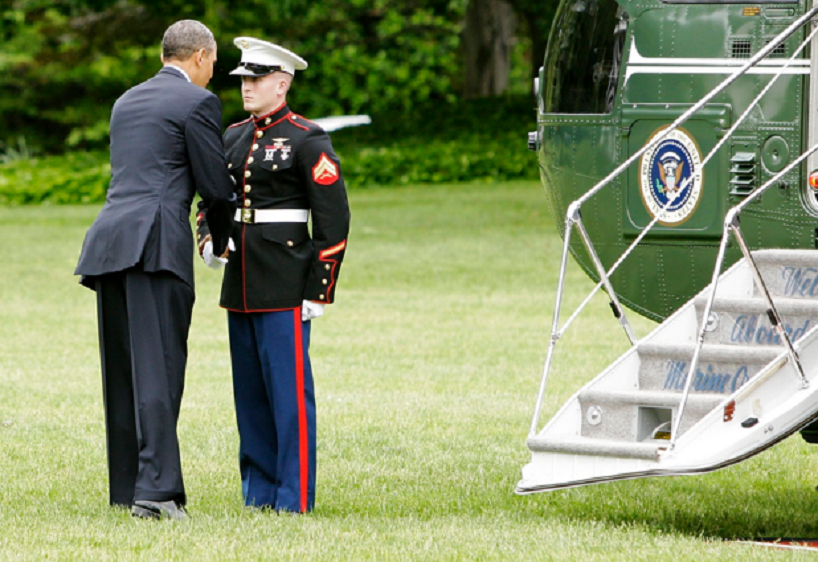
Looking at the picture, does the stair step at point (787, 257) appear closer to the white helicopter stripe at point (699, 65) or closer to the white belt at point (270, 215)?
the white helicopter stripe at point (699, 65)

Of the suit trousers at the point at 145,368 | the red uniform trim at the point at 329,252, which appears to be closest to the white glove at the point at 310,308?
the red uniform trim at the point at 329,252

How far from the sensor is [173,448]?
17.5ft

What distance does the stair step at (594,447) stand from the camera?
4.88 m

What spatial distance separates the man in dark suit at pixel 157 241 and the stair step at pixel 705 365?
179 centimetres

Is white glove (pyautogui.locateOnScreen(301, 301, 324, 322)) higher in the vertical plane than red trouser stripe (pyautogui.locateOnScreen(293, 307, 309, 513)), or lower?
higher

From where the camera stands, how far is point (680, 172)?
658 centimetres

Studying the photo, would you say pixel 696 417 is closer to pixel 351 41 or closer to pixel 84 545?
pixel 84 545

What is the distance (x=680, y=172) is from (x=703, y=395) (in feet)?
5.19

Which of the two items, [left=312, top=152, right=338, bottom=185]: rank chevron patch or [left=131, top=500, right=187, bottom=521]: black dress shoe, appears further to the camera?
[left=312, top=152, right=338, bottom=185]: rank chevron patch

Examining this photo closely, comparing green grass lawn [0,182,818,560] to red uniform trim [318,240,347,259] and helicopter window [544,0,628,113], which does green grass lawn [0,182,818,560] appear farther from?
helicopter window [544,0,628,113]

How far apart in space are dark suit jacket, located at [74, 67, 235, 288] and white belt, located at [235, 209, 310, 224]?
0.44ft

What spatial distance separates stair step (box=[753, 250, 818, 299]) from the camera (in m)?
5.83

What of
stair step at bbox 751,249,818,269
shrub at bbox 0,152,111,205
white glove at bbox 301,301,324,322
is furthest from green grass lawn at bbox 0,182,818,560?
shrub at bbox 0,152,111,205

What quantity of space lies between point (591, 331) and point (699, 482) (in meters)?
5.75
